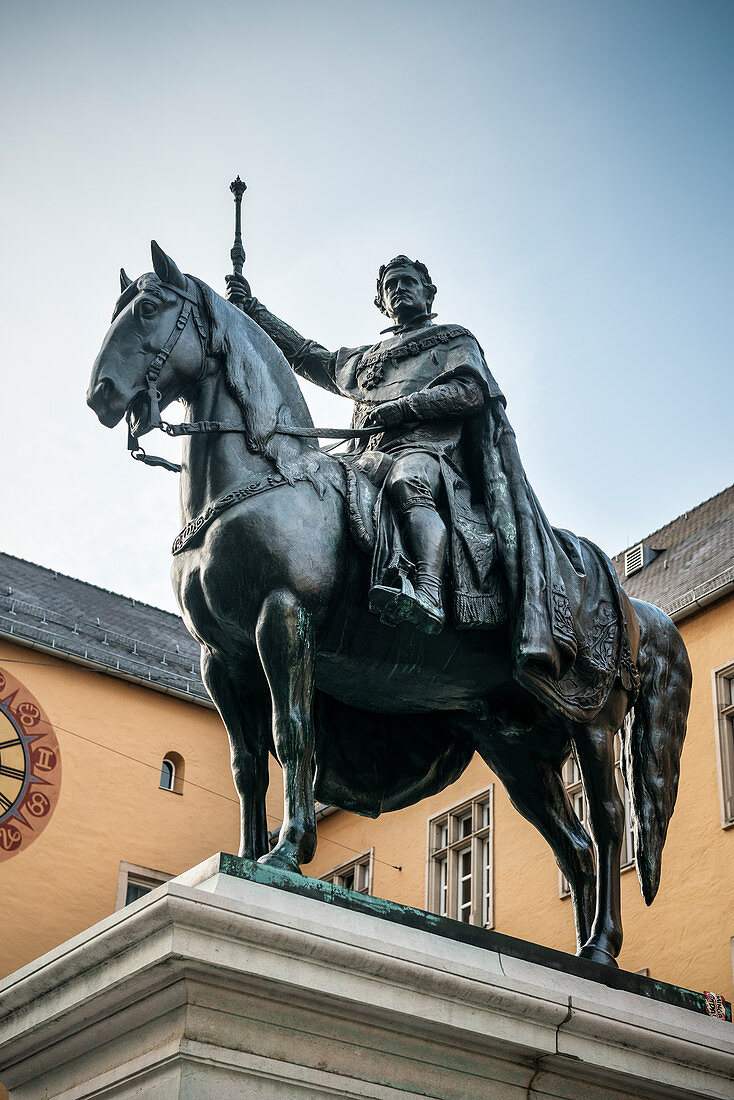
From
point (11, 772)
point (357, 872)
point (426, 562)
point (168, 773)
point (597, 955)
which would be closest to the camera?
point (426, 562)

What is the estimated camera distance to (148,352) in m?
5.19

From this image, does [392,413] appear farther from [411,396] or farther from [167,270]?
[167,270]

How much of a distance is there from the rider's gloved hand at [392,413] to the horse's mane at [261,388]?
1.06 ft

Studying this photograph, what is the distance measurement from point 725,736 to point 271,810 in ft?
29.6

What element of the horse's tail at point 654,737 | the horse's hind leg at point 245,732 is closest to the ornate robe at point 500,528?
the horse's tail at point 654,737

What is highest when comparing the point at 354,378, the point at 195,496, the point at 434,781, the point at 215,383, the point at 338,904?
the point at 354,378

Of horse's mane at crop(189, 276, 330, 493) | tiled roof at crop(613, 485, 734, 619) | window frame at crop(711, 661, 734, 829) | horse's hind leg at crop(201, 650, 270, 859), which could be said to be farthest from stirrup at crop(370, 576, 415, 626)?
tiled roof at crop(613, 485, 734, 619)

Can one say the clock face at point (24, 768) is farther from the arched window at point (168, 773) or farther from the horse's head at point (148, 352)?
the horse's head at point (148, 352)

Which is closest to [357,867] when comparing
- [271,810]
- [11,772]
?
[271,810]

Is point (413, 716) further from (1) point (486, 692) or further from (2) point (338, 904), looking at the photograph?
(2) point (338, 904)

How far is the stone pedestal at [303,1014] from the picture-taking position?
12.4ft

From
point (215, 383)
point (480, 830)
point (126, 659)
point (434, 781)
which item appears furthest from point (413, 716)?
point (126, 659)

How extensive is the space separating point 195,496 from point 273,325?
1467 millimetres

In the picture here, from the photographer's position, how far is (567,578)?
5.64 metres
